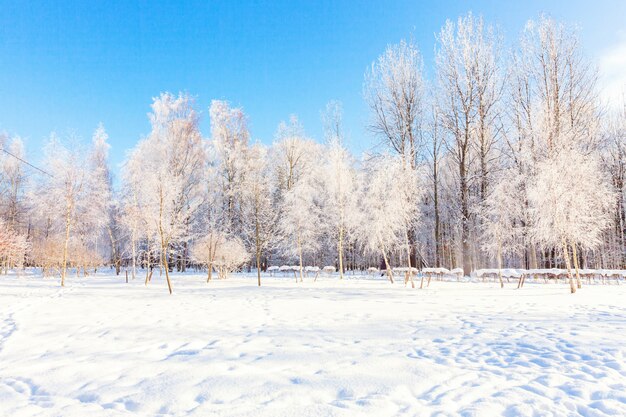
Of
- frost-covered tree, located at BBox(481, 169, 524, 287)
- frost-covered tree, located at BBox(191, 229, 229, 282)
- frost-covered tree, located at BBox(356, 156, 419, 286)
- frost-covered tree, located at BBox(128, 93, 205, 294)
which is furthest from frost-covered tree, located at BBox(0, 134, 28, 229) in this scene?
frost-covered tree, located at BBox(481, 169, 524, 287)

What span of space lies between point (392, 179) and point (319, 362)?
1312cm

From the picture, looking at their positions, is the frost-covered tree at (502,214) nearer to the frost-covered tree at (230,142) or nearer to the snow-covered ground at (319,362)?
the snow-covered ground at (319,362)

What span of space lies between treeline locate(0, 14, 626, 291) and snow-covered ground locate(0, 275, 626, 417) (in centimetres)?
771

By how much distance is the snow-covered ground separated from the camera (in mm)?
3053

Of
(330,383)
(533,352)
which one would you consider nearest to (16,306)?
(330,383)

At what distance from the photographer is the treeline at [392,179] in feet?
53.0

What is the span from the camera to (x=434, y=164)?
2302 centimetres

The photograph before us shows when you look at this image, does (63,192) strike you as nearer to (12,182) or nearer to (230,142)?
(230,142)

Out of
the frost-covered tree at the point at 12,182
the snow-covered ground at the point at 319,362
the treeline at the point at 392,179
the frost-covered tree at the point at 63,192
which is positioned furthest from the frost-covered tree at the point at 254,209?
the frost-covered tree at the point at 12,182

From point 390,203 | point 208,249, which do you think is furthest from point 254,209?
point 390,203

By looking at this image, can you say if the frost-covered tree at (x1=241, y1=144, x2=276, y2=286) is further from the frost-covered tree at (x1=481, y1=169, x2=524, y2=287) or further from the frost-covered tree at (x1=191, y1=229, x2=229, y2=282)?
the frost-covered tree at (x1=481, y1=169, x2=524, y2=287)

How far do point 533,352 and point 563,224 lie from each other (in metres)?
9.39

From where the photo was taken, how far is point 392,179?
16.5 meters

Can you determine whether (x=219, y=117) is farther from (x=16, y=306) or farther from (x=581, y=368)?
(x=581, y=368)
